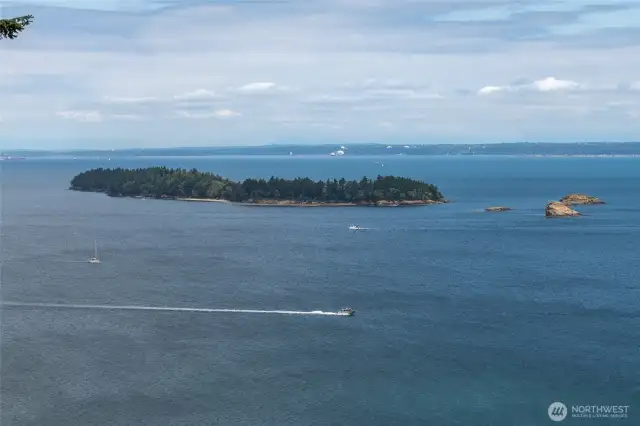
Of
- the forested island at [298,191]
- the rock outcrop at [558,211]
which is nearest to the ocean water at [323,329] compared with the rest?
the rock outcrop at [558,211]

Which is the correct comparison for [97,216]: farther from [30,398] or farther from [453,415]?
[453,415]

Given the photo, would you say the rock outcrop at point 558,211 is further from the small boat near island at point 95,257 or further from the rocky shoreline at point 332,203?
the small boat near island at point 95,257

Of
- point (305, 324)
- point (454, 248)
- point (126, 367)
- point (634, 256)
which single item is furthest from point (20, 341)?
point (634, 256)

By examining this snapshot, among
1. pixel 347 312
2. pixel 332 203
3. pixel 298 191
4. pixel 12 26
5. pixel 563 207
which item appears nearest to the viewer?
pixel 12 26

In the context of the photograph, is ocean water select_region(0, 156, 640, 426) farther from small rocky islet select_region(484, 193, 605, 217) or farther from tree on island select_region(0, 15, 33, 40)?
tree on island select_region(0, 15, 33, 40)

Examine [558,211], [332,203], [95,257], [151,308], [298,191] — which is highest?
[298,191]

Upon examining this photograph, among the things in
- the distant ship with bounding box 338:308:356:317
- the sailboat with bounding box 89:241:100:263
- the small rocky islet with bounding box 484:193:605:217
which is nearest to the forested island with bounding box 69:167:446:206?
the small rocky islet with bounding box 484:193:605:217

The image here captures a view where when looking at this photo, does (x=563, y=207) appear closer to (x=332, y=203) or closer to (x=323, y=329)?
(x=332, y=203)

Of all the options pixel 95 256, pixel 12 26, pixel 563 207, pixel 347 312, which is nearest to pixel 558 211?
pixel 563 207

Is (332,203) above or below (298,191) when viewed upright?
below

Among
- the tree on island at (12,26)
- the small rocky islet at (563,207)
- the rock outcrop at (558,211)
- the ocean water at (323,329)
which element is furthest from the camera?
the small rocky islet at (563,207)
